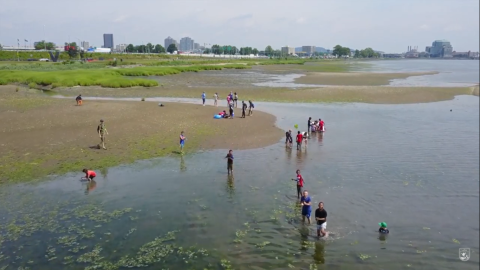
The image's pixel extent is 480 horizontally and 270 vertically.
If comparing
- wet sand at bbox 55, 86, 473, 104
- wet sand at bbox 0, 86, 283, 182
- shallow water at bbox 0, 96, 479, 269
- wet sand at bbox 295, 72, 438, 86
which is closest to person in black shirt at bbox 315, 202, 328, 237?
shallow water at bbox 0, 96, 479, 269

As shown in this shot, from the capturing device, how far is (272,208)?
683 inches

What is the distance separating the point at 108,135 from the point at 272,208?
17114 millimetres

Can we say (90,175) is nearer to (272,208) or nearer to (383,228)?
(272,208)

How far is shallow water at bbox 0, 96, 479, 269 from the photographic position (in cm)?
1343

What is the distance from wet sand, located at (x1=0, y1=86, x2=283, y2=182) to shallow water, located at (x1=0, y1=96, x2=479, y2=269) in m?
2.15

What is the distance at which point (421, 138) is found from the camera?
103 feet

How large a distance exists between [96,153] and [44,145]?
14.3ft

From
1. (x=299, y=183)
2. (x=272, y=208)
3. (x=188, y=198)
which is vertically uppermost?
(x=299, y=183)

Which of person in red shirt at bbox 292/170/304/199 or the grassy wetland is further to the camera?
person in red shirt at bbox 292/170/304/199

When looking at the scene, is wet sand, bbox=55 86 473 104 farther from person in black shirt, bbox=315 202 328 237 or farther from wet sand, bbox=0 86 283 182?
person in black shirt, bbox=315 202 328 237

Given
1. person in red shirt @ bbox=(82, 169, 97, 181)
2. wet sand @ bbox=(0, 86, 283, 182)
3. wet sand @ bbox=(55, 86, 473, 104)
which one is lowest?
person in red shirt @ bbox=(82, 169, 97, 181)

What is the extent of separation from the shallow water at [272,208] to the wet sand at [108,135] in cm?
215

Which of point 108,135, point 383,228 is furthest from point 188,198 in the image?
point 108,135

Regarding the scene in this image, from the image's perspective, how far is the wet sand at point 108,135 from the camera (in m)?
23.5
